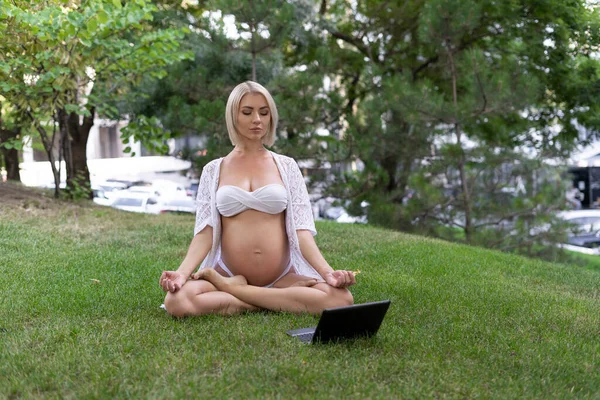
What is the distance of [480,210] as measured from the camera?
1262cm

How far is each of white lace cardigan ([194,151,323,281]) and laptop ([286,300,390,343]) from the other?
2.25 ft

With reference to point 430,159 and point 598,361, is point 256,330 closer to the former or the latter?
point 598,361

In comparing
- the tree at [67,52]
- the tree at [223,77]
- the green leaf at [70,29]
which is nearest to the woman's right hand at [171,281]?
the tree at [67,52]

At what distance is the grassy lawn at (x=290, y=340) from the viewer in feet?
9.86

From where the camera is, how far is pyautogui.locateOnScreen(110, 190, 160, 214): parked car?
779 inches

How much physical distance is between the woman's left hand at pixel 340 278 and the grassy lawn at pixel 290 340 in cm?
28

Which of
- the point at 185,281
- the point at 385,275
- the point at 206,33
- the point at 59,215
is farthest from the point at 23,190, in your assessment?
the point at 185,281

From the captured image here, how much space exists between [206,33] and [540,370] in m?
10.9

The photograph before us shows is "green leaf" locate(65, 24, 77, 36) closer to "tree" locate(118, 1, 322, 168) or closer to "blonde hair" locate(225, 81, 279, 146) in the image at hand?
"tree" locate(118, 1, 322, 168)

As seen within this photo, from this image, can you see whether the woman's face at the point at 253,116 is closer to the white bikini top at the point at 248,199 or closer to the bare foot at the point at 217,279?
the white bikini top at the point at 248,199

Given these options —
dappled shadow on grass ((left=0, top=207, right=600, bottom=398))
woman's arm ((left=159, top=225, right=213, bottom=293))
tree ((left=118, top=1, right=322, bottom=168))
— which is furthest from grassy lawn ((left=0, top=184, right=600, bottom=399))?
tree ((left=118, top=1, right=322, bottom=168))

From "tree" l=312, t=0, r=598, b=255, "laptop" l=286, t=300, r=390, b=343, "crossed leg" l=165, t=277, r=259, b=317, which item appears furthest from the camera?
"tree" l=312, t=0, r=598, b=255

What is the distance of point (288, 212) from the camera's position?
14.3 ft

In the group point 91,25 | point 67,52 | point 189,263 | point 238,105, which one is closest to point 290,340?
point 189,263
